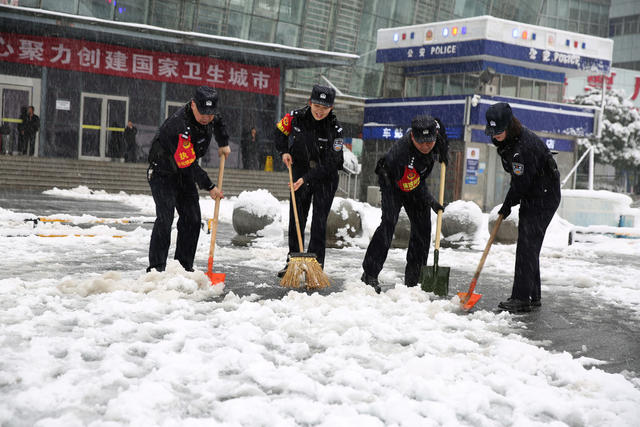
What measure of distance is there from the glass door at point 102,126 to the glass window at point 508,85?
15600mm

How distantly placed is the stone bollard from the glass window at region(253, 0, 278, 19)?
21.4 meters

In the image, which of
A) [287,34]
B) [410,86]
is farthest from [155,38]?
[410,86]

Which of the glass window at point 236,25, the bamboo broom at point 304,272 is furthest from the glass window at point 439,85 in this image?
Result: the bamboo broom at point 304,272

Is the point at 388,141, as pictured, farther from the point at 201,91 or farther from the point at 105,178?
the point at 201,91

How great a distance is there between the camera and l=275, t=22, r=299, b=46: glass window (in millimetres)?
31781

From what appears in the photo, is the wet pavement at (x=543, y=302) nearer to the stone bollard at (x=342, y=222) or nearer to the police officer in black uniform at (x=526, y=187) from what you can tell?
the police officer in black uniform at (x=526, y=187)

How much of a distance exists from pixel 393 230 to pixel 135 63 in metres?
22.8

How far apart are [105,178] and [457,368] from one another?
68.6ft

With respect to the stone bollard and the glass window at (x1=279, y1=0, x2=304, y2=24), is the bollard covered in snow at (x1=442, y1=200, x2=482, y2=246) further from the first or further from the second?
the glass window at (x1=279, y1=0, x2=304, y2=24)

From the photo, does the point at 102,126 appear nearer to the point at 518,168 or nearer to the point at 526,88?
the point at 526,88

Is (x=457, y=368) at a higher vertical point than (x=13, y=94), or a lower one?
lower

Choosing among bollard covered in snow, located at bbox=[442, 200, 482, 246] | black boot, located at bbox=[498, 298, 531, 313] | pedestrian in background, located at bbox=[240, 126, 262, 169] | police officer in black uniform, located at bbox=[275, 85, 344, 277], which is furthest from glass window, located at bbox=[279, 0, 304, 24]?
black boot, located at bbox=[498, 298, 531, 313]

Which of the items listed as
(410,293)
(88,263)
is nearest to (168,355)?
(410,293)

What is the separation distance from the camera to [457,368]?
3.98 meters
